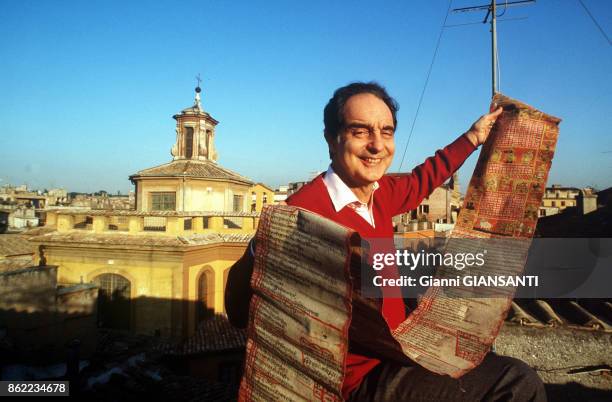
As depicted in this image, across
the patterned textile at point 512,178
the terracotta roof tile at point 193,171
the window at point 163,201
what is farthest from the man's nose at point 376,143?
the window at point 163,201

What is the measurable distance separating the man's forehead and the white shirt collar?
1.20 ft

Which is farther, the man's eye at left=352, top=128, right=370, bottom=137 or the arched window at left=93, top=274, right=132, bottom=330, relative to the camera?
the arched window at left=93, top=274, right=132, bottom=330

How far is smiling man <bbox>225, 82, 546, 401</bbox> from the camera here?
1.74 metres

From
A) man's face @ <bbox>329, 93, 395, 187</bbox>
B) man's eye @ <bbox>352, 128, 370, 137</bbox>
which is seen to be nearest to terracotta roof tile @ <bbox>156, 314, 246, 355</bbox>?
man's face @ <bbox>329, 93, 395, 187</bbox>

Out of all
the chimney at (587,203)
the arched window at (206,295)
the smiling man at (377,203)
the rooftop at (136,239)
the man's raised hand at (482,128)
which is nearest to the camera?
the smiling man at (377,203)

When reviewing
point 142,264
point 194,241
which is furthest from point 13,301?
point 194,241

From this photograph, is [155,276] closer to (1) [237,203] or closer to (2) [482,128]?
(1) [237,203]

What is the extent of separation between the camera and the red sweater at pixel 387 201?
1867mm

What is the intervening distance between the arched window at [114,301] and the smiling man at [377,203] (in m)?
14.0

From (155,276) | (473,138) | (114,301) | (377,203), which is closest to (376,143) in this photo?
(377,203)

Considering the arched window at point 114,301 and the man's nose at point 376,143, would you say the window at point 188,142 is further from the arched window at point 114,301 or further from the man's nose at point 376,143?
the man's nose at point 376,143

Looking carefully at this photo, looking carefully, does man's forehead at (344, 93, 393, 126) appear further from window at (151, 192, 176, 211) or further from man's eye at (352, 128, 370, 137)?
window at (151, 192, 176, 211)

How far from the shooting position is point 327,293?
1525 mm

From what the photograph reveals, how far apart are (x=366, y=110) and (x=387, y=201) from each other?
2.46ft
